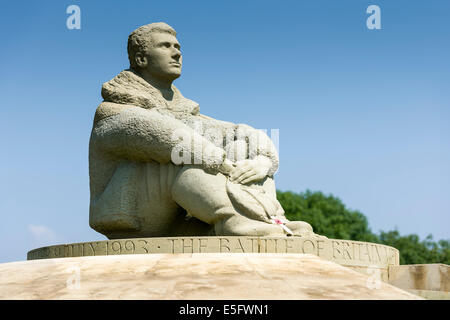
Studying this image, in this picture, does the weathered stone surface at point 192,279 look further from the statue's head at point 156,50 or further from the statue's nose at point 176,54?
the statue's nose at point 176,54

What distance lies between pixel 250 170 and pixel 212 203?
1001 mm

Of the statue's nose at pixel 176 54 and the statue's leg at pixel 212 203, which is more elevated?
the statue's nose at pixel 176 54

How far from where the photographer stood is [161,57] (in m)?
10.2

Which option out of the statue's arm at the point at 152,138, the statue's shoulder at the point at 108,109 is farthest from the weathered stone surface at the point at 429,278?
the statue's shoulder at the point at 108,109

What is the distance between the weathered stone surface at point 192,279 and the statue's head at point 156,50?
12.1 feet

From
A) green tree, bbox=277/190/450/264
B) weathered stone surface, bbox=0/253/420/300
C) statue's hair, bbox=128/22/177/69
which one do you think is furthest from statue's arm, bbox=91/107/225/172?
green tree, bbox=277/190/450/264

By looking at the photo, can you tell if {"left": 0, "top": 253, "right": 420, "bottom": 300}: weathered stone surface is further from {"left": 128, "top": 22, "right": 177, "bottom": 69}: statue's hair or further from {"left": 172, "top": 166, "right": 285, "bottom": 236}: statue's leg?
{"left": 128, "top": 22, "right": 177, "bottom": 69}: statue's hair

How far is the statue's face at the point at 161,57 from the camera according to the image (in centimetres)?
1018

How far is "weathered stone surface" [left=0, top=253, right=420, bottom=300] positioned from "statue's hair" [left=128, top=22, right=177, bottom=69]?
3.94 m

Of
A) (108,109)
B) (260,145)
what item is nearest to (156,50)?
(108,109)

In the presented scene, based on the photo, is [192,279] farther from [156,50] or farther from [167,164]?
[156,50]

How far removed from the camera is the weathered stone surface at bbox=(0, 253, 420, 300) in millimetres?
5598

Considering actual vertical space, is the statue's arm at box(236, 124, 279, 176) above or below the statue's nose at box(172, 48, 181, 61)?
below
